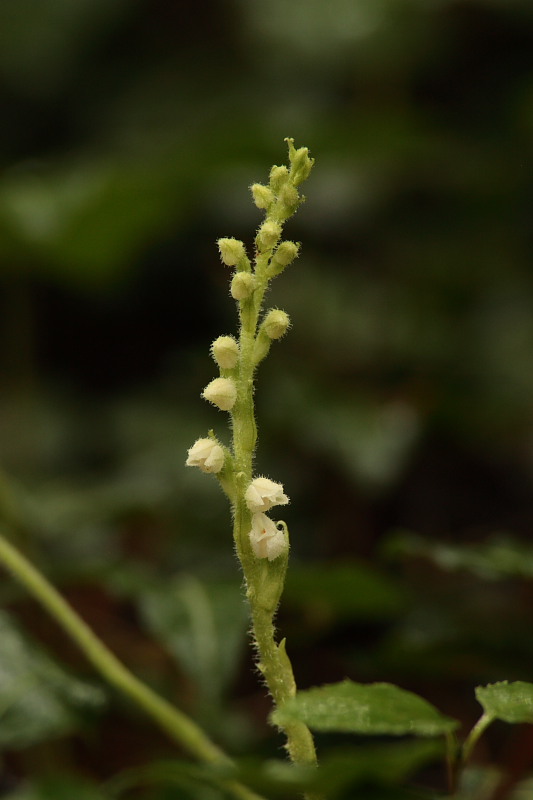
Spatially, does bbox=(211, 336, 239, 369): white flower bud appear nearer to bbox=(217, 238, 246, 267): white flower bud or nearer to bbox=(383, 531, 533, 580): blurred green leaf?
bbox=(217, 238, 246, 267): white flower bud

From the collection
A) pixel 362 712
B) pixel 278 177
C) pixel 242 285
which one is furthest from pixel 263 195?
pixel 362 712

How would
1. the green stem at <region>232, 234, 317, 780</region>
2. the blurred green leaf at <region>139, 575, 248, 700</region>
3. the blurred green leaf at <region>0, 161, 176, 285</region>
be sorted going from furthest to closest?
the blurred green leaf at <region>0, 161, 176, 285</region> < the blurred green leaf at <region>139, 575, 248, 700</region> < the green stem at <region>232, 234, 317, 780</region>

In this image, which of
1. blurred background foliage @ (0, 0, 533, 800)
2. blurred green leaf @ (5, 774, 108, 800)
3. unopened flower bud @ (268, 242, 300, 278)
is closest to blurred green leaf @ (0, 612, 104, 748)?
blurred background foliage @ (0, 0, 533, 800)

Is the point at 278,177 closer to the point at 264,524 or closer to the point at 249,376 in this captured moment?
the point at 249,376

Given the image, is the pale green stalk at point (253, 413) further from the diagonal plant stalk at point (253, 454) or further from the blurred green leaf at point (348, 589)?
the blurred green leaf at point (348, 589)

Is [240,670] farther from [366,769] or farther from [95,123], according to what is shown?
[95,123]
